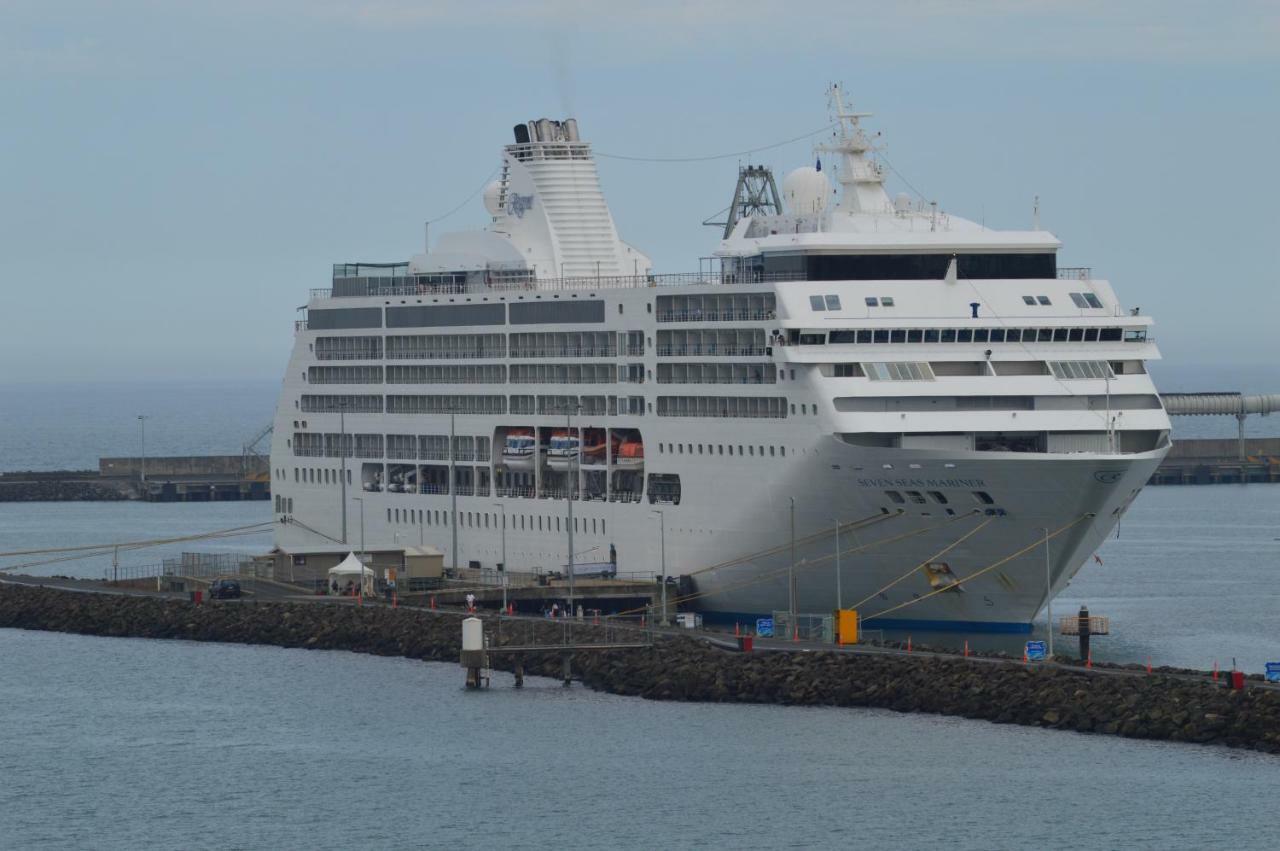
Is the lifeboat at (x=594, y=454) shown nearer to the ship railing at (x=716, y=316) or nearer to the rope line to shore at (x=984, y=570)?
the ship railing at (x=716, y=316)

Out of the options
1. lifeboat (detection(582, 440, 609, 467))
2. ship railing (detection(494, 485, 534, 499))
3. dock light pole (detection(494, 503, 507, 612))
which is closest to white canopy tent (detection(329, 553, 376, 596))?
dock light pole (detection(494, 503, 507, 612))

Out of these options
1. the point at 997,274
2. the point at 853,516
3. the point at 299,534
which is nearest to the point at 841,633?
the point at 853,516

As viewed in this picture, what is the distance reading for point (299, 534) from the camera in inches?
3556

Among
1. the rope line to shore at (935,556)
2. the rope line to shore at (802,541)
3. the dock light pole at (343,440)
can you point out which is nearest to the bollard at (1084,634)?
the rope line to shore at (935,556)

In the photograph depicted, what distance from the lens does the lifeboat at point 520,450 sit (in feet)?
259

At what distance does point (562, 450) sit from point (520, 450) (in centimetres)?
232

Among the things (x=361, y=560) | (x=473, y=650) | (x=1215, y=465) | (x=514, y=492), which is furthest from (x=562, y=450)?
(x=1215, y=465)

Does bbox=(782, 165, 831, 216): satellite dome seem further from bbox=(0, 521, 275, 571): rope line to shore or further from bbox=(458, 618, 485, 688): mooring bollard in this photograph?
bbox=(0, 521, 275, 571): rope line to shore

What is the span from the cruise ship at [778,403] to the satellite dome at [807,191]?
0.25 feet

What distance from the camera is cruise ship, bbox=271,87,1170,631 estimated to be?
217 ft

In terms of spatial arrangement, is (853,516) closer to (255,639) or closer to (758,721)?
(758,721)

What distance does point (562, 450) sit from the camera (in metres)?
77.4

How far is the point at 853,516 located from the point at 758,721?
9.26 metres

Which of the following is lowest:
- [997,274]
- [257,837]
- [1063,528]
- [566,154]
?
[257,837]
